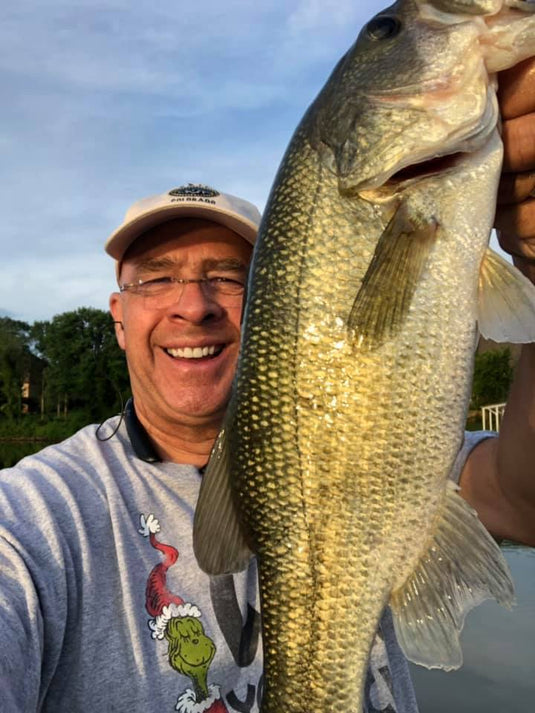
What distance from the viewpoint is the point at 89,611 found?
254cm

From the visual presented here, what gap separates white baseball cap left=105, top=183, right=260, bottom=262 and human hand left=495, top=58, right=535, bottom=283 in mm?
1535

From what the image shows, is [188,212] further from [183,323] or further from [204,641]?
[204,641]

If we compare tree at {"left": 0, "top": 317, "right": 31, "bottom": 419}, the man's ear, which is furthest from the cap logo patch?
tree at {"left": 0, "top": 317, "right": 31, "bottom": 419}

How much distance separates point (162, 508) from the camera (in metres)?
2.90

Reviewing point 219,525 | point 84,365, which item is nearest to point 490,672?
point 219,525

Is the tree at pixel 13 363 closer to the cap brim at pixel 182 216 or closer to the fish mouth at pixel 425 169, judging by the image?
the cap brim at pixel 182 216

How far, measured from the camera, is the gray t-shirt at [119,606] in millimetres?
2389

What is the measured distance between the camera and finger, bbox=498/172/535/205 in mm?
1996

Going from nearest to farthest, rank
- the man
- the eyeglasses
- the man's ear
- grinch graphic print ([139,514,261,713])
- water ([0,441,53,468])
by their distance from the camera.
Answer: the man
grinch graphic print ([139,514,261,713])
the eyeglasses
the man's ear
water ([0,441,53,468])

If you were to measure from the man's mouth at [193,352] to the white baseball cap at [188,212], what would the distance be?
61cm

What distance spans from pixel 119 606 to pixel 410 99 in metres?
2.05

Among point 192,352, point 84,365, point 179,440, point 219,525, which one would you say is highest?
point 84,365

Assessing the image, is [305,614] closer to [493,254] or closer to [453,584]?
[453,584]

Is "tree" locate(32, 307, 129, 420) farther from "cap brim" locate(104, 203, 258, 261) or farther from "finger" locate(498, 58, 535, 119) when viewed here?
"finger" locate(498, 58, 535, 119)
